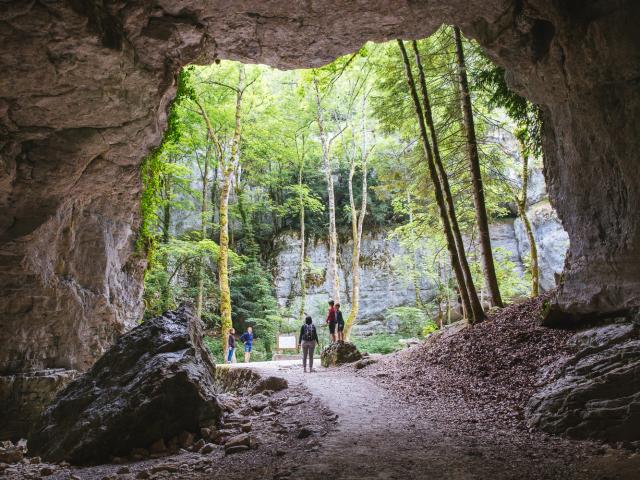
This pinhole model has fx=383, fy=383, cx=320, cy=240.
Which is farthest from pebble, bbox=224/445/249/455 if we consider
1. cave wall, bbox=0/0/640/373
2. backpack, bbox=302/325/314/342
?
backpack, bbox=302/325/314/342

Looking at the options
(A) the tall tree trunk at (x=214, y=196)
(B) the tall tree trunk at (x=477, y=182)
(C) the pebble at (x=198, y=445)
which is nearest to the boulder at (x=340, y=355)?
(B) the tall tree trunk at (x=477, y=182)

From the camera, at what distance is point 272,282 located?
1062 inches

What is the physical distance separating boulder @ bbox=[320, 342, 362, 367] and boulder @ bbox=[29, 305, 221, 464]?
638 centimetres

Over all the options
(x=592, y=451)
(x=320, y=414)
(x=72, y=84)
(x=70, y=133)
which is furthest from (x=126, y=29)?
(x=592, y=451)

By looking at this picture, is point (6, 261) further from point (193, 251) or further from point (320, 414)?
point (193, 251)

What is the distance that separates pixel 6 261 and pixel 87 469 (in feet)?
12.9

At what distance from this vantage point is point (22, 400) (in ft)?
21.3

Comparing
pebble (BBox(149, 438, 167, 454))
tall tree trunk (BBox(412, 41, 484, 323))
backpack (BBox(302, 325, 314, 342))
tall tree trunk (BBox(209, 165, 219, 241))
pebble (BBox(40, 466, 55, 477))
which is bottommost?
pebble (BBox(40, 466, 55, 477))

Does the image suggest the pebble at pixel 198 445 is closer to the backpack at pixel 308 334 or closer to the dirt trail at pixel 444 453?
the dirt trail at pixel 444 453

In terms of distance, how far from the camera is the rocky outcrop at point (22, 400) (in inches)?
251

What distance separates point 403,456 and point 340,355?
813cm

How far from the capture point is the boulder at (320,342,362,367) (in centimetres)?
1202

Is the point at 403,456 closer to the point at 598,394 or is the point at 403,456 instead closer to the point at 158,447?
the point at 598,394

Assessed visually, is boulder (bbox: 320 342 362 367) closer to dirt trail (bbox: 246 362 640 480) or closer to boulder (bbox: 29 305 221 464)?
Answer: dirt trail (bbox: 246 362 640 480)
